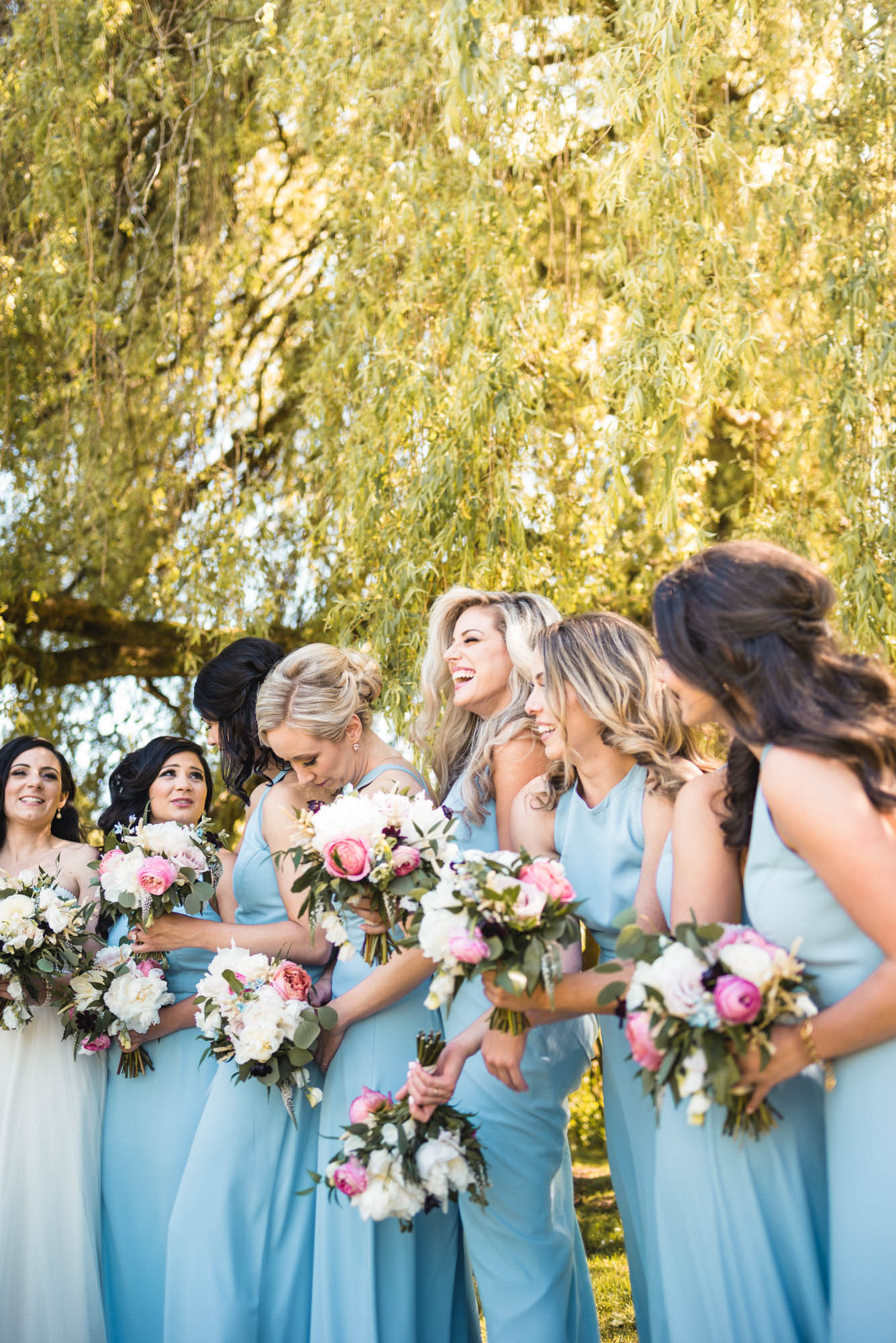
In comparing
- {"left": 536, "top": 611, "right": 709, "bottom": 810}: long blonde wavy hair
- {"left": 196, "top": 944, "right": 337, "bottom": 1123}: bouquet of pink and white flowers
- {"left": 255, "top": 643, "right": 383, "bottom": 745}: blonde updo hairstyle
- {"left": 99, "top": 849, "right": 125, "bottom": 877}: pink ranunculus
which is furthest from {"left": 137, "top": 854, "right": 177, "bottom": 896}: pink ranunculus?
{"left": 536, "top": 611, "right": 709, "bottom": 810}: long blonde wavy hair

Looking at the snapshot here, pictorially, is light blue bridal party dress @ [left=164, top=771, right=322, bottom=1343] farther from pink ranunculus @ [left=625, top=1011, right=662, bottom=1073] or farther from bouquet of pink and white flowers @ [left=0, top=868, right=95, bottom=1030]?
pink ranunculus @ [left=625, top=1011, right=662, bottom=1073]

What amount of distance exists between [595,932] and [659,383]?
85.6 inches

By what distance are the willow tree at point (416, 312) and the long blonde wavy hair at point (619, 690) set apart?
62.6 inches

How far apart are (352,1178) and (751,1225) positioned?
906 millimetres

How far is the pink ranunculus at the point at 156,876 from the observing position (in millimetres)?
3445

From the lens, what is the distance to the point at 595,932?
3.16 m

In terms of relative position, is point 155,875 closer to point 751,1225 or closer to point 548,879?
point 548,879

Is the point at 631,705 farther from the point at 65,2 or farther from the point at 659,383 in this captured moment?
A: the point at 65,2

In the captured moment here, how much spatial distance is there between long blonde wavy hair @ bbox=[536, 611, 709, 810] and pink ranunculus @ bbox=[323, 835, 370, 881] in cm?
60

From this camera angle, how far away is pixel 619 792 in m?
3.05

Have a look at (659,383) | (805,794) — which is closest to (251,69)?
(659,383)

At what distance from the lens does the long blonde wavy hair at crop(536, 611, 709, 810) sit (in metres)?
2.98

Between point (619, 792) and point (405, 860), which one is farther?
point (619, 792)

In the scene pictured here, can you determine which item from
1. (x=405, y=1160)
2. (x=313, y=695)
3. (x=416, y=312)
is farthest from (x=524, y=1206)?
(x=416, y=312)
